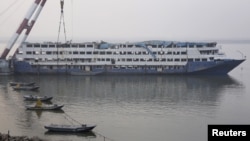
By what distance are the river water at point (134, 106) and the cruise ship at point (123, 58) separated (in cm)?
318

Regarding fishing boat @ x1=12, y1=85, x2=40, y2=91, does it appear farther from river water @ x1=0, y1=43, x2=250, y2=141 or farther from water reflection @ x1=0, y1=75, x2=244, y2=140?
river water @ x1=0, y1=43, x2=250, y2=141

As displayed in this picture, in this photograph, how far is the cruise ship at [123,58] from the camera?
193 feet

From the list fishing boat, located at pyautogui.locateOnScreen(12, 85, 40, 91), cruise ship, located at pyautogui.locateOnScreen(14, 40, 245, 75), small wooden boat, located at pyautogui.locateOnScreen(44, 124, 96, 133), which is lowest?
small wooden boat, located at pyautogui.locateOnScreen(44, 124, 96, 133)

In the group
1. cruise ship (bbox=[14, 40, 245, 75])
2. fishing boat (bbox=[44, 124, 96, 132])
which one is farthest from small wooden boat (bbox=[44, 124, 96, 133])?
cruise ship (bbox=[14, 40, 245, 75])

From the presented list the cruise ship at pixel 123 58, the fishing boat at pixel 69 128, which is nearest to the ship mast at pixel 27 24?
the cruise ship at pixel 123 58

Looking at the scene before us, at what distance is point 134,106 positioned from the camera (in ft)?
117

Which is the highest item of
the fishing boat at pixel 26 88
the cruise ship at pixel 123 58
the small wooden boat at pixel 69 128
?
the cruise ship at pixel 123 58

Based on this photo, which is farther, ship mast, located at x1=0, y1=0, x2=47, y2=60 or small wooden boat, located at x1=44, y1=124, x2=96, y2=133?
ship mast, located at x1=0, y1=0, x2=47, y2=60

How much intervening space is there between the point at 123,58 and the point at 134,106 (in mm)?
24713

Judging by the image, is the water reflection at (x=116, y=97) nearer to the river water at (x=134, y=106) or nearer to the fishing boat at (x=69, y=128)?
the river water at (x=134, y=106)

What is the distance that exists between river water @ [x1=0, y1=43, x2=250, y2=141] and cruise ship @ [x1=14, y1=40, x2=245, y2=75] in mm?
3179

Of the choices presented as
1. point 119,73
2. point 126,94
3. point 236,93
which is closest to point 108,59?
point 119,73

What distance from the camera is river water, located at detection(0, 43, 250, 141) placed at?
2672cm

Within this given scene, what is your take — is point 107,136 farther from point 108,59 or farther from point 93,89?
point 108,59
